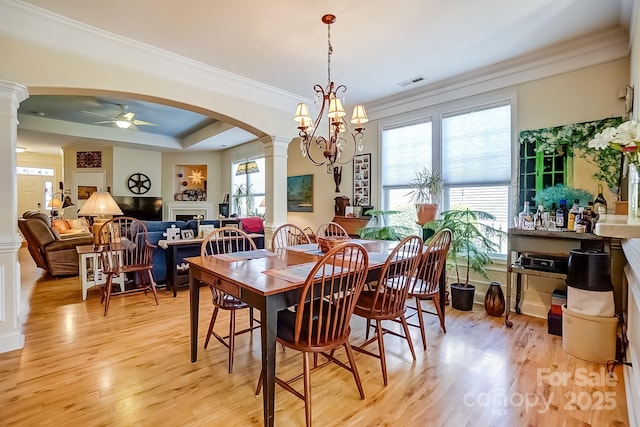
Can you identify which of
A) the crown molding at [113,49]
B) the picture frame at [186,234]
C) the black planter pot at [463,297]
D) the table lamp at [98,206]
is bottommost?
the black planter pot at [463,297]

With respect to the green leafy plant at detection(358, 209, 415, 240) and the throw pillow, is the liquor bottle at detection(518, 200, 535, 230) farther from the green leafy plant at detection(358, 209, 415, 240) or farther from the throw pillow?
the throw pillow

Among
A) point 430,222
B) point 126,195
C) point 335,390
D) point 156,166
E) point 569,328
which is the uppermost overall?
point 156,166

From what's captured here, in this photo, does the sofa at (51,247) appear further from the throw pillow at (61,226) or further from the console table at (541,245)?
the console table at (541,245)

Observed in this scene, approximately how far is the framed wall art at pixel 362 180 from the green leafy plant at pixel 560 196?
2.23 meters

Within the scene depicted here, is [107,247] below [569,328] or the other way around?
the other way around

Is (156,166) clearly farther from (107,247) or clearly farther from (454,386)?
(454,386)

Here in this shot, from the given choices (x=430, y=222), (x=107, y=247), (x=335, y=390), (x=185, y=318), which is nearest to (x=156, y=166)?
(x=107, y=247)

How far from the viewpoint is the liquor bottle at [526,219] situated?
312cm

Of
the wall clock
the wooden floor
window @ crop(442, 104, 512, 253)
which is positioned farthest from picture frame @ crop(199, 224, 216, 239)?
the wall clock

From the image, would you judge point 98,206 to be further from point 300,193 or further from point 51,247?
point 300,193

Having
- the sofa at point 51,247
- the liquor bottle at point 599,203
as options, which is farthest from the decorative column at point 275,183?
the liquor bottle at point 599,203

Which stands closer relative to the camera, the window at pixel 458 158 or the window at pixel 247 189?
the window at pixel 458 158

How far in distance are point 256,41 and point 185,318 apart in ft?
9.23

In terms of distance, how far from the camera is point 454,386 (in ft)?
6.64
